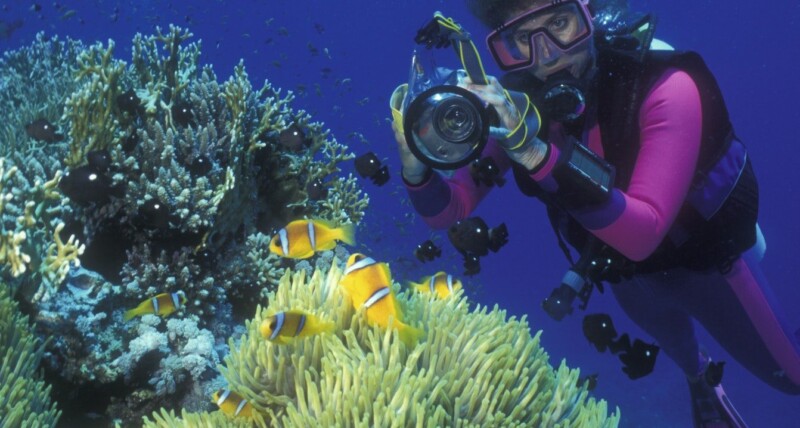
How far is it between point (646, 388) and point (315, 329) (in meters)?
23.8

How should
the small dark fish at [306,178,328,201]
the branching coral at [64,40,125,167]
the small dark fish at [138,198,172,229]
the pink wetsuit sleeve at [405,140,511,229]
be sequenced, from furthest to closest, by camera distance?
1. the small dark fish at [306,178,328,201]
2. the branching coral at [64,40,125,167]
3. the pink wetsuit sleeve at [405,140,511,229]
4. the small dark fish at [138,198,172,229]

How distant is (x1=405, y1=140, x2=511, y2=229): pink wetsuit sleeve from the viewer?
4.05m

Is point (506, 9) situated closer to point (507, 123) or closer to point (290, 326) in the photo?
point (507, 123)

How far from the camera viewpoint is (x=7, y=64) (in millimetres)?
7289

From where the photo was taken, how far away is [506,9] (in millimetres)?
3736

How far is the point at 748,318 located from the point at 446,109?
143 inches

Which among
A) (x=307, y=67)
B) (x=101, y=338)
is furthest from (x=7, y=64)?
(x=307, y=67)

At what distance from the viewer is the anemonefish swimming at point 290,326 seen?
2070mm

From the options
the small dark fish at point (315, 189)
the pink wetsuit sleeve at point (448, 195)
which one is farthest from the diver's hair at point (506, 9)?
the small dark fish at point (315, 189)

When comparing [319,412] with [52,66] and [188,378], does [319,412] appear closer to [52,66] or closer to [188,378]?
[188,378]

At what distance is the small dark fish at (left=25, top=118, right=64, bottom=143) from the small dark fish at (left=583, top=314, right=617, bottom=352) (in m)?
4.42

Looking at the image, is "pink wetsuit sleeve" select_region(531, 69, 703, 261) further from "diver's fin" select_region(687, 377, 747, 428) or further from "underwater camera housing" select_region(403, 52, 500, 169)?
"diver's fin" select_region(687, 377, 747, 428)

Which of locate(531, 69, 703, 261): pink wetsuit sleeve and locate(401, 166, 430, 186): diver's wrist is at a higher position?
locate(401, 166, 430, 186): diver's wrist

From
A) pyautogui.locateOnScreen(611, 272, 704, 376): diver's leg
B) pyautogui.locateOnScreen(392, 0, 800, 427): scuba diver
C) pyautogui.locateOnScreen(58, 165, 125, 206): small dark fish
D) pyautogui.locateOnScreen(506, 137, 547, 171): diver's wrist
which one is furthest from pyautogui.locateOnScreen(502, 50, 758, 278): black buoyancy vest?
pyautogui.locateOnScreen(58, 165, 125, 206): small dark fish
